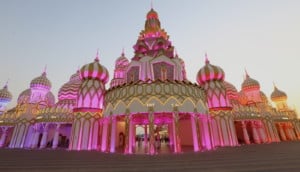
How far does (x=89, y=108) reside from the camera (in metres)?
22.3

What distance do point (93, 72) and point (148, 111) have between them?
11996 millimetres

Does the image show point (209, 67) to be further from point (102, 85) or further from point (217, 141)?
point (102, 85)

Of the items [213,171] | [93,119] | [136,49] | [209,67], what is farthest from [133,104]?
[209,67]

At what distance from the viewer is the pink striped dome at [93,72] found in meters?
23.8

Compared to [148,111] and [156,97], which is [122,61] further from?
[148,111]

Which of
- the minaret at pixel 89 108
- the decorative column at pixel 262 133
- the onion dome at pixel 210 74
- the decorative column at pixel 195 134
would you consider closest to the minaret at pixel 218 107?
the onion dome at pixel 210 74

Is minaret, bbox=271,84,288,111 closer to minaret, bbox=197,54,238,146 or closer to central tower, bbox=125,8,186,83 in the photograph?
minaret, bbox=197,54,238,146

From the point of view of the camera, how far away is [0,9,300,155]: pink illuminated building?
57.6 ft

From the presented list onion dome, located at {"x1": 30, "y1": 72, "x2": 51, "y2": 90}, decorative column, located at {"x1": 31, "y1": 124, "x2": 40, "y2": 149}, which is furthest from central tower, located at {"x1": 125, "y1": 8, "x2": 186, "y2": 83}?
onion dome, located at {"x1": 30, "y1": 72, "x2": 51, "y2": 90}

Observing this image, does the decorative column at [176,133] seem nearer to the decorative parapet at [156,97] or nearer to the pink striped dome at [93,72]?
the decorative parapet at [156,97]

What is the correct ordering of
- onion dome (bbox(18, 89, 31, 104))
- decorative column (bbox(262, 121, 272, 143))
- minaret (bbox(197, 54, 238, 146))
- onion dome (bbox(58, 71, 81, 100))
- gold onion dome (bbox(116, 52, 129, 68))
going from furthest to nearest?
1. onion dome (bbox(18, 89, 31, 104))
2. gold onion dome (bbox(116, 52, 129, 68))
3. onion dome (bbox(58, 71, 81, 100))
4. decorative column (bbox(262, 121, 272, 143))
5. minaret (bbox(197, 54, 238, 146))

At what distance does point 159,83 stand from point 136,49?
487 inches

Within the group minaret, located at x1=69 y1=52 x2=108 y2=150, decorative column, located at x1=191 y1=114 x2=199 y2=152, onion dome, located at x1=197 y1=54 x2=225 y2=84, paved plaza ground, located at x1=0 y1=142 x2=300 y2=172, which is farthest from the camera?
onion dome, located at x1=197 y1=54 x2=225 y2=84

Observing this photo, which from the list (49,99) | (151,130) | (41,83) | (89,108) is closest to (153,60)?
(89,108)
